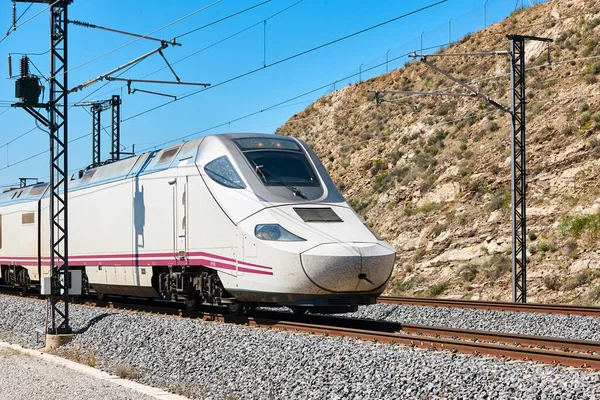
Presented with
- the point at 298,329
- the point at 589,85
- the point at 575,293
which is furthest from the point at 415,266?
the point at 298,329


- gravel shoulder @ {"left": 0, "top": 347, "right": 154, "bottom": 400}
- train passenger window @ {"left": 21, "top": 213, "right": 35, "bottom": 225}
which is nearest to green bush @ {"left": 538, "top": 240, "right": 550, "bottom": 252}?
train passenger window @ {"left": 21, "top": 213, "right": 35, "bottom": 225}

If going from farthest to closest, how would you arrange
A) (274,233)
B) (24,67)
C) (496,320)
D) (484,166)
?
(484,166), (24,67), (496,320), (274,233)

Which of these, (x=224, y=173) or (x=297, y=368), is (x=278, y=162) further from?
(x=297, y=368)

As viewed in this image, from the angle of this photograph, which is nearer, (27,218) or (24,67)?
(24,67)

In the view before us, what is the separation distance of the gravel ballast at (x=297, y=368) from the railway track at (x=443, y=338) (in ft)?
1.47

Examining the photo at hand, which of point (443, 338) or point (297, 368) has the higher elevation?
point (297, 368)

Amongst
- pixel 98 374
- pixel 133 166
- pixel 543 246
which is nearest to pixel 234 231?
pixel 98 374

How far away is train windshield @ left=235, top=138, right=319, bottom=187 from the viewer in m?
15.6

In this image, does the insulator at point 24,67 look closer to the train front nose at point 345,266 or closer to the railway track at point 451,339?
the railway track at point 451,339

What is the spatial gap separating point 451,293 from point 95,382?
2139cm

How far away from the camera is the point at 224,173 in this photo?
15672 mm

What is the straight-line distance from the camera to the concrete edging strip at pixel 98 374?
1036cm

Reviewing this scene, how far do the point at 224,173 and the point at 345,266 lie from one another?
350cm

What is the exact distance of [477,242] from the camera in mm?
33375
